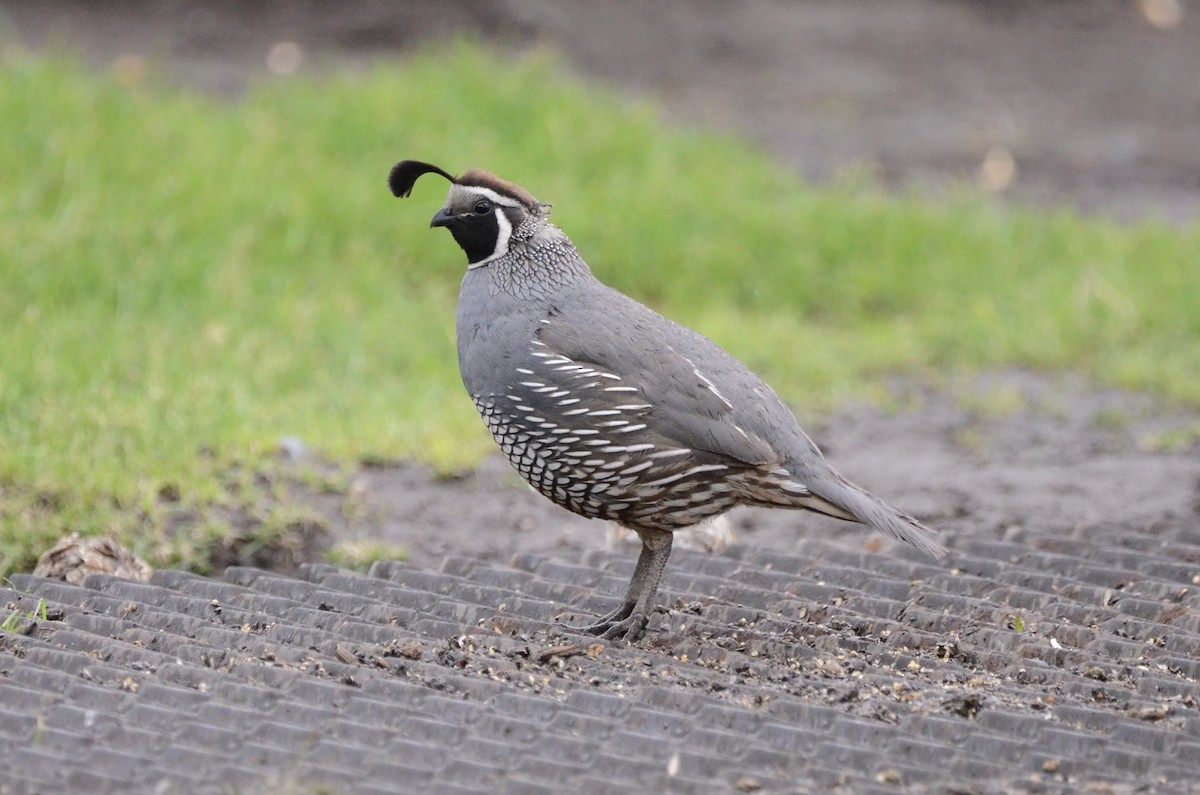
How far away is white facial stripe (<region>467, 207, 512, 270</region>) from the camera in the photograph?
4.48 metres

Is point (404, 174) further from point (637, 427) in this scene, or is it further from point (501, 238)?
point (637, 427)

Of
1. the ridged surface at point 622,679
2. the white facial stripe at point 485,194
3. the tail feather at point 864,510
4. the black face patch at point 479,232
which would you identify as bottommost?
the ridged surface at point 622,679

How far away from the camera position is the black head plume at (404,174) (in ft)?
15.1

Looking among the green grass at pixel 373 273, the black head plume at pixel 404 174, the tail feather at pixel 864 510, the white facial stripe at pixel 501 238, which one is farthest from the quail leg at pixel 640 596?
the green grass at pixel 373 273

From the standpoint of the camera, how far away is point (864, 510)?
4.05m

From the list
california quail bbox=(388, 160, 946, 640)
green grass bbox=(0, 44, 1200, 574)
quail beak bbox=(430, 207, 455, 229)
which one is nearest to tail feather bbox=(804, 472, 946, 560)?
california quail bbox=(388, 160, 946, 640)

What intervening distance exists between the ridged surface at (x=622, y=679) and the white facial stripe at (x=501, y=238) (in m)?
0.97

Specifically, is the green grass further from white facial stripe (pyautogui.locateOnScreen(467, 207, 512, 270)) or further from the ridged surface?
white facial stripe (pyautogui.locateOnScreen(467, 207, 512, 270))

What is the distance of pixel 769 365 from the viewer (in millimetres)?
7445

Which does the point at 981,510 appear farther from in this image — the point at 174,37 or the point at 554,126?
the point at 174,37

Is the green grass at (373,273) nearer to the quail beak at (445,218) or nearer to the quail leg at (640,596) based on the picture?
the quail beak at (445,218)

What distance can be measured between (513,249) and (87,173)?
4.10m

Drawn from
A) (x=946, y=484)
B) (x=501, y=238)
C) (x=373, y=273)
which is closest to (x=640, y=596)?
(x=501, y=238)

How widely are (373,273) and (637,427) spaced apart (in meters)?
4.18
